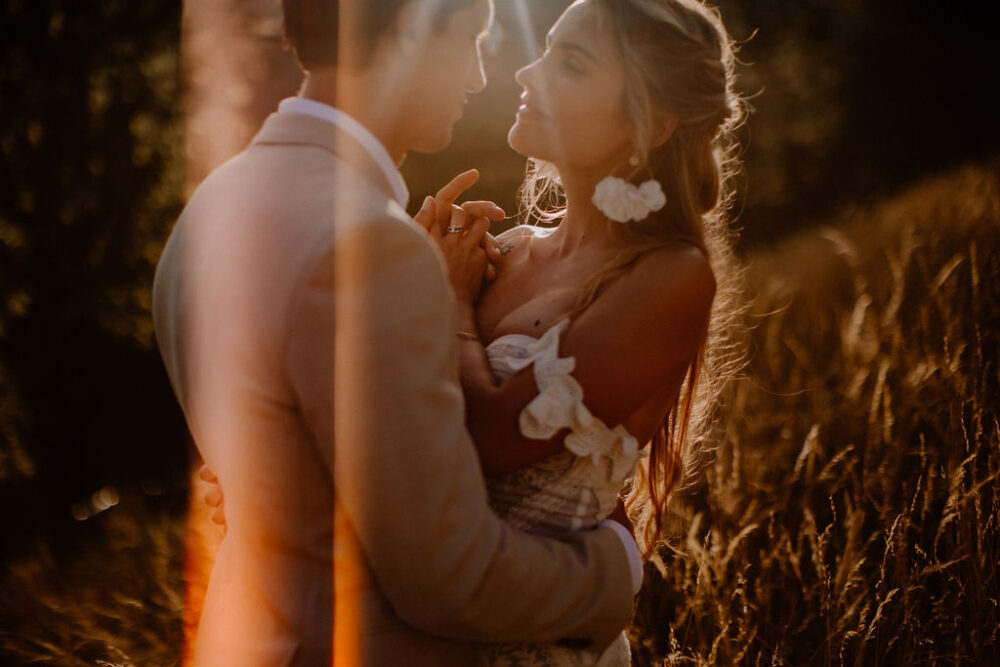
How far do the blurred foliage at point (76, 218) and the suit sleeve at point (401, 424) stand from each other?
3.23 meters

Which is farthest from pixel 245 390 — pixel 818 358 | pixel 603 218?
pixel 818 358

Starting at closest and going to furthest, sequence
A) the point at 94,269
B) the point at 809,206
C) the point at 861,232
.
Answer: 1. the point at 94,269
2. the point at 861,232
3. the point at 809,206

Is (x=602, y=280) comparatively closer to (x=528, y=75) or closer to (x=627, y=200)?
(x=627, y=200)

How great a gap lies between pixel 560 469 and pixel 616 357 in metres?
0.29

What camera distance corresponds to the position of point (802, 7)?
972 centimetres

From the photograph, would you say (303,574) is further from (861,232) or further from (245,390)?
(861,232)

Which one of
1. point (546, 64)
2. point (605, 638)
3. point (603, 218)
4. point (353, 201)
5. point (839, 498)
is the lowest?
point (839, 498)

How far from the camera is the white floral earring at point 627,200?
2234mm

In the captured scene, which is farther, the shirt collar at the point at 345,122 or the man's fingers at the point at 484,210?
the man's fingers at the point at 484,210

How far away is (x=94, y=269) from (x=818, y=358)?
363 centimetres

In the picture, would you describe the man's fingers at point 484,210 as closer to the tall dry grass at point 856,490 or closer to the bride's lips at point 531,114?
the bride's lips at point 531,114

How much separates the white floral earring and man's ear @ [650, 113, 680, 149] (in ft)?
0.50

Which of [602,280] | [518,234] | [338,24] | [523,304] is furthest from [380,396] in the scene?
[518,234]

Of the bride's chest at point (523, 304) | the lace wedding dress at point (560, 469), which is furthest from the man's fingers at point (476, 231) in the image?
the lace wedding dress at point (560, 469)
